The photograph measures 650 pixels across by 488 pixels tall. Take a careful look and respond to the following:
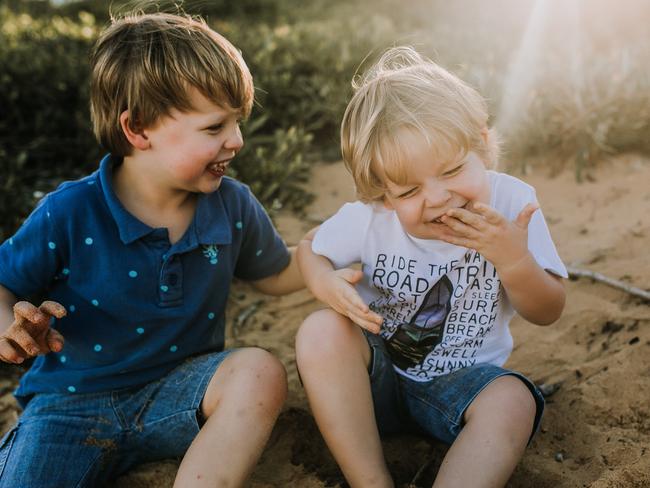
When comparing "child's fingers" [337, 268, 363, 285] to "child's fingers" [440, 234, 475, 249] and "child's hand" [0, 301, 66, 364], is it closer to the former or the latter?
"child's fingers" [440, 234, 475, 249]

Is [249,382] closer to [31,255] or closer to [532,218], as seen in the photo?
[31,255]

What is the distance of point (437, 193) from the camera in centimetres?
196

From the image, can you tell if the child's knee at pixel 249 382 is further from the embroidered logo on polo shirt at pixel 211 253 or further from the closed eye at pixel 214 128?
the closed eye at pixel 214 128

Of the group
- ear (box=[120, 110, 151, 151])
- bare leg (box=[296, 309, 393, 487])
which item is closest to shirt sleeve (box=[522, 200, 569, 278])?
bare leg (box=[296, 309, 393, 487])

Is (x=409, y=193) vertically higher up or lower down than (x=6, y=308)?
higher up

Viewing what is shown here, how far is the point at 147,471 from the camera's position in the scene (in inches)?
91.0

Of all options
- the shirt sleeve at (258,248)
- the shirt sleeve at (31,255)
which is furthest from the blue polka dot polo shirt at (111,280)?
the shirt sleeve at (258,248)

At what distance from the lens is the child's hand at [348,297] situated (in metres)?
1.96

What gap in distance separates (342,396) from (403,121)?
768 millimetres

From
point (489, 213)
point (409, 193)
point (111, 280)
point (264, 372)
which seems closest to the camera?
point (489, 213)

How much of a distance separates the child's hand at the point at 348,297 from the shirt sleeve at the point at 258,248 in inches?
16.2

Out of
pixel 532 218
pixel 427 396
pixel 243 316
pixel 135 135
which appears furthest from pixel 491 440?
pixel 243 316

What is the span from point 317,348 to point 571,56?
3442 millimetres

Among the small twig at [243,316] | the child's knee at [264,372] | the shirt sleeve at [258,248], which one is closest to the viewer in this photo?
the child's knee at [264,372]
